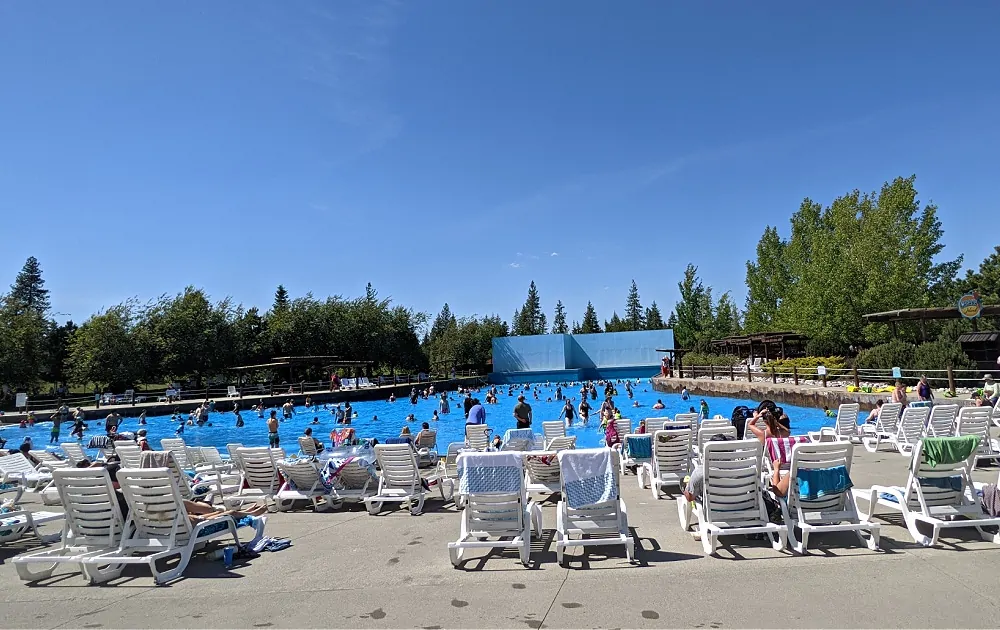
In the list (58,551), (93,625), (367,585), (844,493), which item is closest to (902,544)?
(844,493)

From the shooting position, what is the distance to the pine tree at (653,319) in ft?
319

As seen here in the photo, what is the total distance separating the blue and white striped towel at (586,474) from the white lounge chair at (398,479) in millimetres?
2746

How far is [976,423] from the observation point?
8.49 m

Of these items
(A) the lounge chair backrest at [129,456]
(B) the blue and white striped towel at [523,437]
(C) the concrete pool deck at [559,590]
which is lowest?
(C) the concrete pool deck at [559,590]

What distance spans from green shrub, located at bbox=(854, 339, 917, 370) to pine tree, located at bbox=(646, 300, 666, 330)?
236ft

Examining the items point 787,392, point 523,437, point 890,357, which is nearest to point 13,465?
point 523,437

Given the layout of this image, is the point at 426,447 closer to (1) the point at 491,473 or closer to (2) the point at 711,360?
(1) the point at 491,473

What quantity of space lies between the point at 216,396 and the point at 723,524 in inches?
1497

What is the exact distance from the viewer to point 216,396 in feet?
122

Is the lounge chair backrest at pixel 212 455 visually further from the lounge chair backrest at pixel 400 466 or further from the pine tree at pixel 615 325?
the pine tree at pixel 615 325

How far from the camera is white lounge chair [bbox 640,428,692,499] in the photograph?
23.5 feet

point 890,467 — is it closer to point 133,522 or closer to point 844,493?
point 844,493

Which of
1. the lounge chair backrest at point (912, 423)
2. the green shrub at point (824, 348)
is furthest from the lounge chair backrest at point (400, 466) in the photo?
the green shrub at point (824, 348)

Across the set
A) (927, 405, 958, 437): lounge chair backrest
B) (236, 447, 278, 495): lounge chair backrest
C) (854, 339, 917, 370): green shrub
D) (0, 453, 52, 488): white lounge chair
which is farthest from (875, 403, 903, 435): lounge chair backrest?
(854, 339, 917, 370): green shrub
